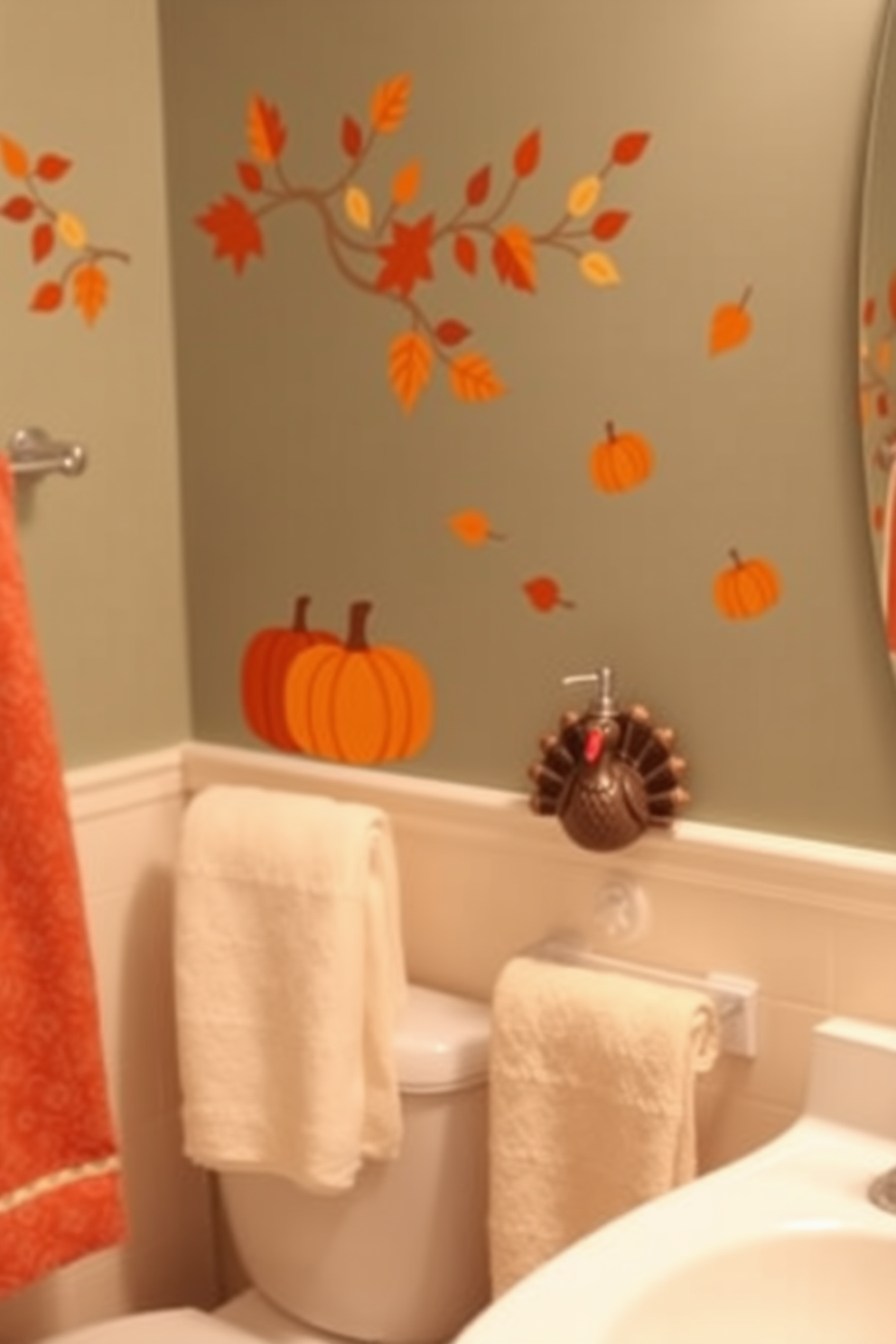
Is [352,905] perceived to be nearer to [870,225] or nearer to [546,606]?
[546,606]

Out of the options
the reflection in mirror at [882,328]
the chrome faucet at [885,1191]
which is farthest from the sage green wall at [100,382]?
the chrome faucet at [885,1191]

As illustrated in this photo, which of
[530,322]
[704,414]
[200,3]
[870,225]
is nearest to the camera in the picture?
[870,225]

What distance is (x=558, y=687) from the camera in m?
1.55

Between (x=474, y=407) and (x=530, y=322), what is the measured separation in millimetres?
103

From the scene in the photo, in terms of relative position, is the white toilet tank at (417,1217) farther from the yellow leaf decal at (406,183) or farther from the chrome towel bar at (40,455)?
the yellow leaf decal at (406,183)

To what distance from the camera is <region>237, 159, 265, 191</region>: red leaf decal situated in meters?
1.70

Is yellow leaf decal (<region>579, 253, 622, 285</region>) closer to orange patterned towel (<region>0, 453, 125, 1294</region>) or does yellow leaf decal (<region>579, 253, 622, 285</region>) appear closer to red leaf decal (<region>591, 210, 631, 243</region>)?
red leaf decal (<region>591, 210, 631, 243</region>)

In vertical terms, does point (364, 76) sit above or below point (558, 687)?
above

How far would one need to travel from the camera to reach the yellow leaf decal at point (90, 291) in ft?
5.60

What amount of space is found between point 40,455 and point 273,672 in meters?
0.34

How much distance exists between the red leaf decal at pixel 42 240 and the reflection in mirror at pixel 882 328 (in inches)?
32.6

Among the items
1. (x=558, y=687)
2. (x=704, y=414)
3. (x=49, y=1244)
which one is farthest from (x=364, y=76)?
(x=49, y=1244)

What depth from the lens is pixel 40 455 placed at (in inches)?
65.2

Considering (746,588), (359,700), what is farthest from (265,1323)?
(746,588)
